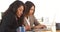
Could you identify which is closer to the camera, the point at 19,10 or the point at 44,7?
the point at 19,10

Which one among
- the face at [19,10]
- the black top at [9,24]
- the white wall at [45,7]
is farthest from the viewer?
the white wall at [45,7]

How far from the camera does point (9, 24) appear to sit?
1.81 meters

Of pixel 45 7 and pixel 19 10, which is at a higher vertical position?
pixel 45 7

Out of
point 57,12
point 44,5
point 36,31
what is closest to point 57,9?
point 57,12

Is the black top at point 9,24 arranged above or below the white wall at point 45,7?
below

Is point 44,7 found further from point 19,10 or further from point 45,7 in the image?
point 19,10

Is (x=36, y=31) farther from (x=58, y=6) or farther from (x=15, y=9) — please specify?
(x=58, y=6)

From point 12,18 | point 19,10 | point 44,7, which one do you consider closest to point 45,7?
point 44,7

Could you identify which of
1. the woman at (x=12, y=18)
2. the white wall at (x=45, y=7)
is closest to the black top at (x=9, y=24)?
the woman at (x=12, y=18)

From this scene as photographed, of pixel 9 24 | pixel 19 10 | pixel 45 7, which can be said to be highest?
pixel 45 7

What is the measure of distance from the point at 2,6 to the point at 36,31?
2033mm

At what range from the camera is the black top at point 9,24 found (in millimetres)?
1799

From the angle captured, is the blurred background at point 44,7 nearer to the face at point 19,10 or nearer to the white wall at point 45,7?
the white wall at point 45,7

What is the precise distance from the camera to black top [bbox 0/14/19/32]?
5.90ft
